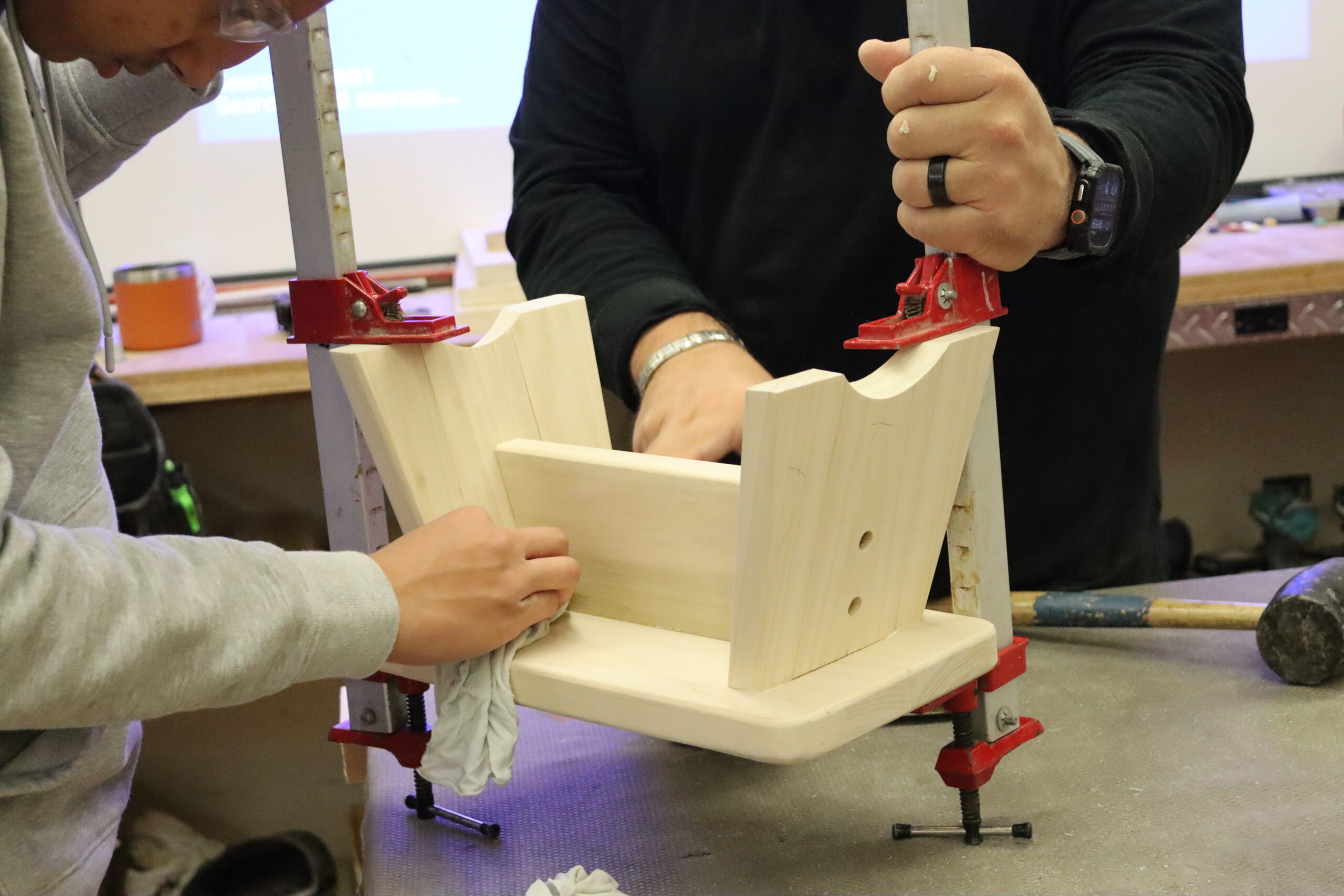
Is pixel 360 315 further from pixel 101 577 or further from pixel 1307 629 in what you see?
pixel 1307 629

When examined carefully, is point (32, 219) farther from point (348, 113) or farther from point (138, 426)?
point (348, 113)

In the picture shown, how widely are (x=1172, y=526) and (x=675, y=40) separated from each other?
180 cm

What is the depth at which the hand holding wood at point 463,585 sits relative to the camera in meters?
0.66

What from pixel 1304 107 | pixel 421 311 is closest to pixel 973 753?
pixel 421 311

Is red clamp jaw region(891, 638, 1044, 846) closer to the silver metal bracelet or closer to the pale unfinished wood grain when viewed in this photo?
the pale unfinished wood grain

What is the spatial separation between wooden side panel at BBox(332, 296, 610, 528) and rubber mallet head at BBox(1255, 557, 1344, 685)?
55 centimetres

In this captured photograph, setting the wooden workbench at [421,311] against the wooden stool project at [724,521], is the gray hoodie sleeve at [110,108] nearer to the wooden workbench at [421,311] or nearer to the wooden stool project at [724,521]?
the wooden stool project at [724,521]

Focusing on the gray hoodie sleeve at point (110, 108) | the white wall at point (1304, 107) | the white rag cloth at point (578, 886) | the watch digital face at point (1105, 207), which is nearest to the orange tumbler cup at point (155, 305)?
the gray hoodie sleeve at point (110, 108)

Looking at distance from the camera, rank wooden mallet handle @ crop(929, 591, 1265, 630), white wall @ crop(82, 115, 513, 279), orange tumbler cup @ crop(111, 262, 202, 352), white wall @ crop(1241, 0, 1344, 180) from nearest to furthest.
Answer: wooden mallet handle @ crop(929, 591, 1265, 630) < orange tumbler cup @ crop(111, 262, 202, 352) < white wall @ crop(82, 115, 513, 279) < white wall @ crop(1241, 0, 1344, 180)

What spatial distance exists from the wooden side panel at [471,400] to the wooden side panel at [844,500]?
23 centimetres

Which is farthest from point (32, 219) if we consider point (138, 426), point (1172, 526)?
point (1172, 526)

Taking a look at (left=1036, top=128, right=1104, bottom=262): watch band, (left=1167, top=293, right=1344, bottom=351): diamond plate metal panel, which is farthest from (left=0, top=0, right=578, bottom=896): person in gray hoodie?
(left=1167, top=293, right=1344, bottom=351): diamond plate metal panel

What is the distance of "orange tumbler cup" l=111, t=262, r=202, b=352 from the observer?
2010 millimetres

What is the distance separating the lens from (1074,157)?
2.32ft
